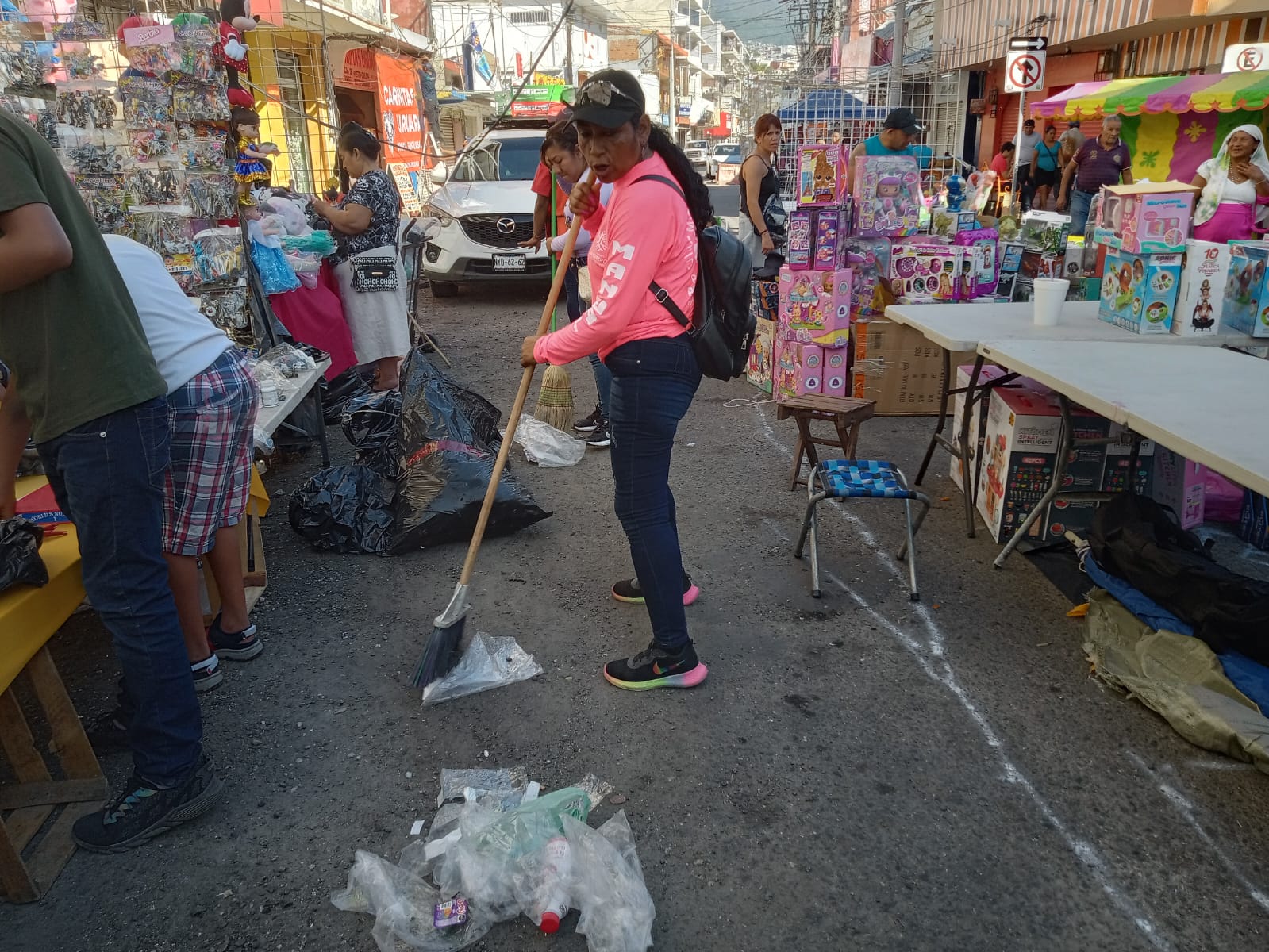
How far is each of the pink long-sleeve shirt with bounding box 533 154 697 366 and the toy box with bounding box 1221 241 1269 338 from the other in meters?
2.64

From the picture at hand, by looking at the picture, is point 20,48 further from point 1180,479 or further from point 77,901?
point 1180,479

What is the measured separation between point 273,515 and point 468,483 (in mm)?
1209

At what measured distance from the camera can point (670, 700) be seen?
3086 millimetres

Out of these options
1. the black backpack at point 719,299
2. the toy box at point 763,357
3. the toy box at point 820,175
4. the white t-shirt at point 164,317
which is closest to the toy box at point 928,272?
the toy box at point 820,175

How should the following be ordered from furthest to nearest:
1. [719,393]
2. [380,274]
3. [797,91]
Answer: [797,91] → [719,393] → [380,274]

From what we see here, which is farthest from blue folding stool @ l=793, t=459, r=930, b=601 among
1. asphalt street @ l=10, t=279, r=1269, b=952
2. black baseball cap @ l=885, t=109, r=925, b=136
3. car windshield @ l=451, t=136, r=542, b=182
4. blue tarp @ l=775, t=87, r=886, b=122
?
blue tarp @ l=775, t=87, r=886, b=122

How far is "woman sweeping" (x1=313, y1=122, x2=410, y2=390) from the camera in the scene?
20.0 feet

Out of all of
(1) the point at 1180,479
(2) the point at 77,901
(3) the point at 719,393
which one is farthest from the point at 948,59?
(2) the point at 77,901

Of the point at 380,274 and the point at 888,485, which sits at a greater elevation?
the point at 380,274

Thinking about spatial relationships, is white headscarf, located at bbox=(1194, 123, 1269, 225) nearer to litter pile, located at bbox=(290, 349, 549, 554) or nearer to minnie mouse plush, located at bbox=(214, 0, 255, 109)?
litter pile, located at bbox=(290, 349, 549, 554)

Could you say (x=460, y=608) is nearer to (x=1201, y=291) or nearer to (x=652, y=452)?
(x=652, y=452)

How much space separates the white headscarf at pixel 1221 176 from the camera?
689 cm

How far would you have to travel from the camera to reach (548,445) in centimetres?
561

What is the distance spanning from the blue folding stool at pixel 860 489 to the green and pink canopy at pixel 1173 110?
9.37 m
